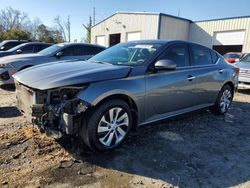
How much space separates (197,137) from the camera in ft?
15.0

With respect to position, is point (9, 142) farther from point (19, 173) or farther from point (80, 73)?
point (80, 73)

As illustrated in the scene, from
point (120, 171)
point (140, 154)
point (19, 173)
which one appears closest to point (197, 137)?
point (140, 154)

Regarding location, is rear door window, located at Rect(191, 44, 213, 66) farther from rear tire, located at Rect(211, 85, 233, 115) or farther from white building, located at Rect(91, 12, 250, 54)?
white building, located at Rect(91, 12, 250, 54)

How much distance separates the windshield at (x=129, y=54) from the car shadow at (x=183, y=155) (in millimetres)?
1279

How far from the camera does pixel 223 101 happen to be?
19.9ft

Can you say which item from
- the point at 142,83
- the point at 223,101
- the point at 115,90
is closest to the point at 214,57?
the point at 223,101

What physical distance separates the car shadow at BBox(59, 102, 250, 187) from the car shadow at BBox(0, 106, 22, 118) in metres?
1.94

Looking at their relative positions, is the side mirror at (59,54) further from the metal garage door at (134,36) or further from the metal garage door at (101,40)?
the metal garage door at (101,40)

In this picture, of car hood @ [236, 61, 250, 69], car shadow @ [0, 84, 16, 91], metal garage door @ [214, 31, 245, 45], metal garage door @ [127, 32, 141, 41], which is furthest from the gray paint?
metal garage door @ [127, 32, 141, 41]

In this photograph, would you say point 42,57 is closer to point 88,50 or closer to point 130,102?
point 88,50

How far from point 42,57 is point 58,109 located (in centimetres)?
566

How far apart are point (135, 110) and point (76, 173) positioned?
132cm

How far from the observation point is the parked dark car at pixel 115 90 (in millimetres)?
3318

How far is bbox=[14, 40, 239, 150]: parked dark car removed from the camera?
3.32 metres
